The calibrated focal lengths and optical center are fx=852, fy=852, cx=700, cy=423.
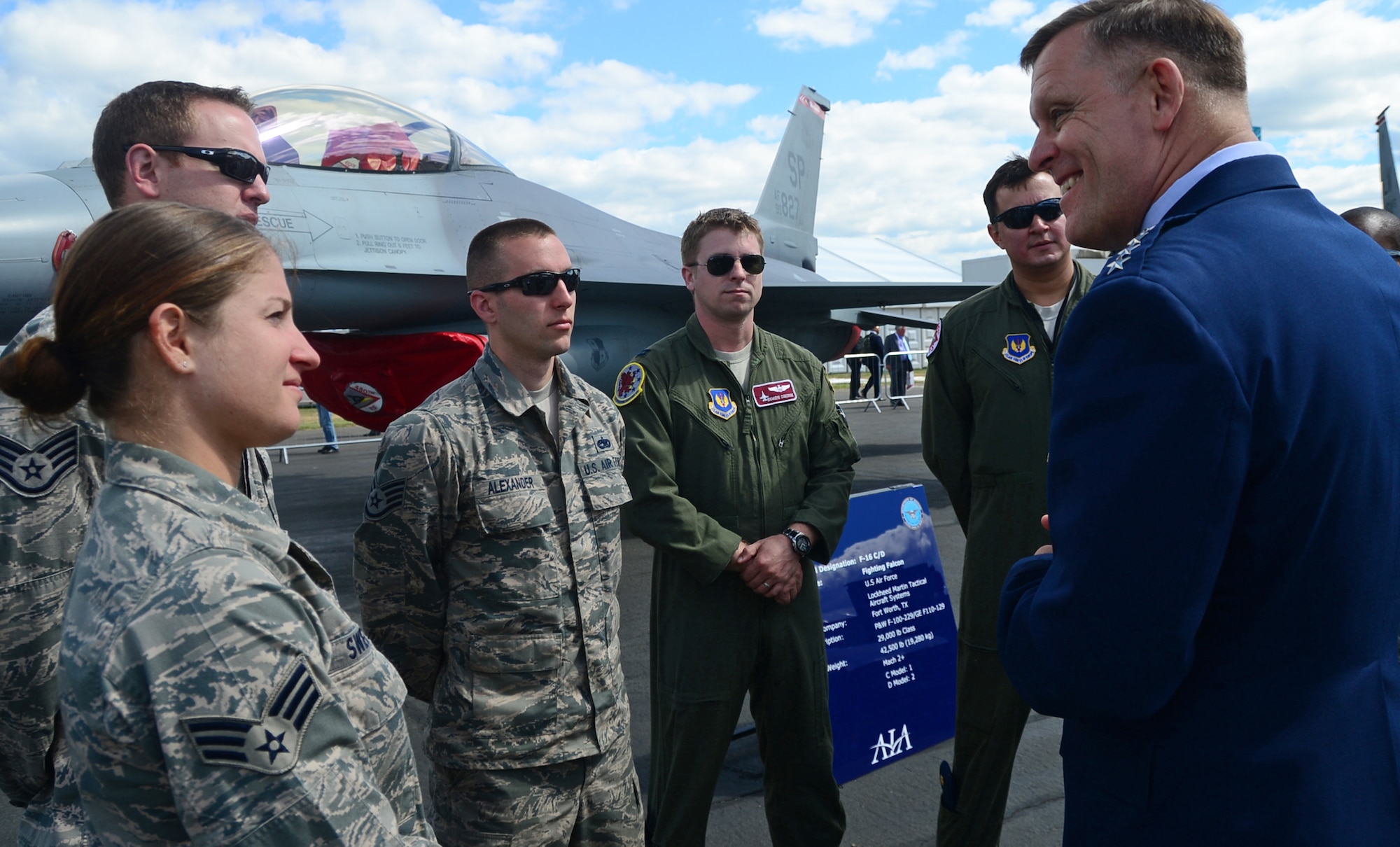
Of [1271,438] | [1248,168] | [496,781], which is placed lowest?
[496,781]

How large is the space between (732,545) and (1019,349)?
1.15 metres

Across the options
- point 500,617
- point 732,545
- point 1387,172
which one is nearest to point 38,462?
point 500,617

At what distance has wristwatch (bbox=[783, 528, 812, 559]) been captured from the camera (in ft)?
9.18

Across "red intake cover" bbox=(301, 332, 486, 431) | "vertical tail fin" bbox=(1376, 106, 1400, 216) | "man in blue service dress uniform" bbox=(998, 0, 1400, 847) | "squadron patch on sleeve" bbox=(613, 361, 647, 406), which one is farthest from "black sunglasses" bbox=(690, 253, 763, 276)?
"vertical tail fin" bbox=(1376, 106, 1400, 216)

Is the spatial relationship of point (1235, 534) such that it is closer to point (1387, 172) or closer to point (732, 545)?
point (732, 545)

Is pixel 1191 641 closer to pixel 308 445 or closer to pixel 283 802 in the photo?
pixel 283 802

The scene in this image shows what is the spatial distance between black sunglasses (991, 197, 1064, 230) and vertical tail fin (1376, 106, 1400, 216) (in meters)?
6.84

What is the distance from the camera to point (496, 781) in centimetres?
215

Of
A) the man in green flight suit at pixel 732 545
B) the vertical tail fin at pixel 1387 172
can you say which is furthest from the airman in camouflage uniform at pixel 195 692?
the vertical tail fin at pixel 1387 172

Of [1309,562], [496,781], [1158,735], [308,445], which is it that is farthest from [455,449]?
[308,445]

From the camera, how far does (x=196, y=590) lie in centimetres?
94

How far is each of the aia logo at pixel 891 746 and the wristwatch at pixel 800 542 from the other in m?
1.12

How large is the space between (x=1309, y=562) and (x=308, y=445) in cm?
1542

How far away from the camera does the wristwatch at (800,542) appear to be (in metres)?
2.80
